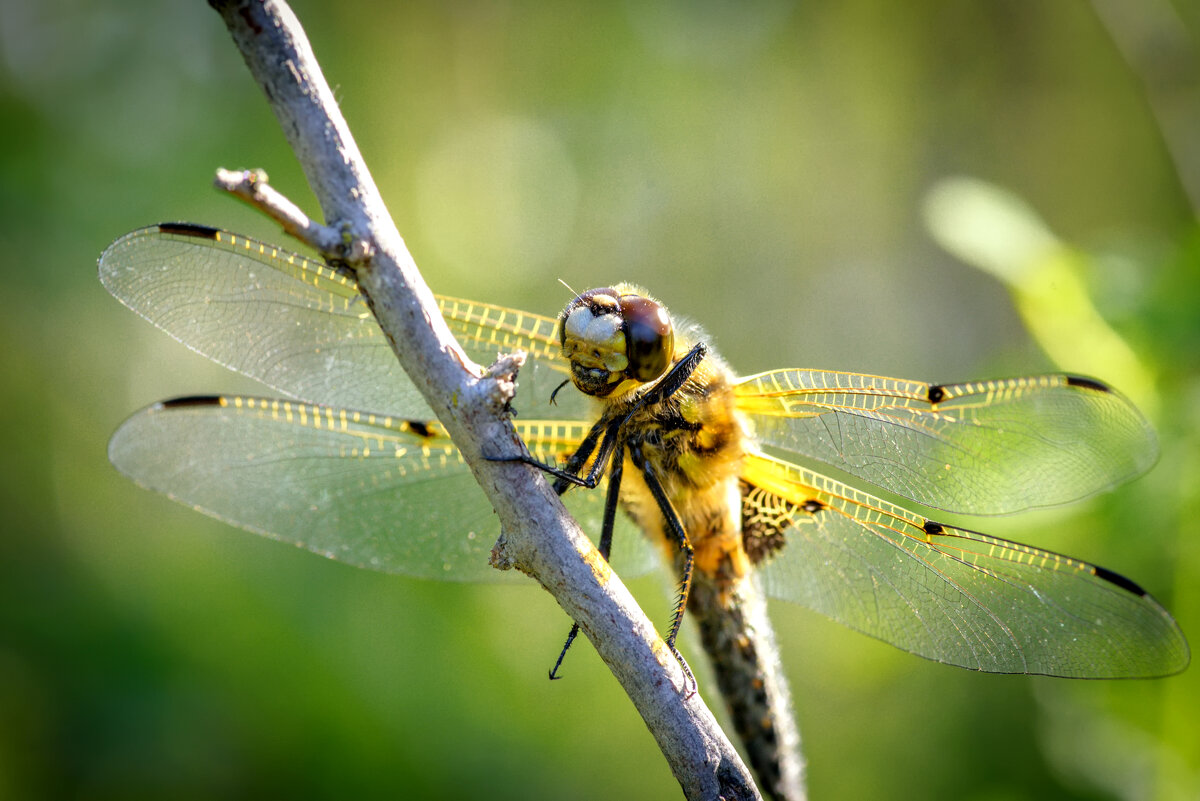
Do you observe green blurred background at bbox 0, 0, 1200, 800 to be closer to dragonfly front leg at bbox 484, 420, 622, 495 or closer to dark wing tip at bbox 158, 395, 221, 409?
dragonfly front leg at bbox 484, 420, 622, 495

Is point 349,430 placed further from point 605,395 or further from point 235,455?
point 605,395

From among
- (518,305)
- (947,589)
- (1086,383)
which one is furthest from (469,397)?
(518,305)

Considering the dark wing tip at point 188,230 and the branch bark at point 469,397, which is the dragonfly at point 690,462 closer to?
the dark wing tip at point 188,230

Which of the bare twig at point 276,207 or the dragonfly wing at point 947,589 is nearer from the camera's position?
the bare twig at point 276,207

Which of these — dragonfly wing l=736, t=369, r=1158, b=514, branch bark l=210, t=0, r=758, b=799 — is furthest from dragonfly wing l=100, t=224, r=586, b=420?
dragonfly wing l=736, t=369, r=1158, b=514

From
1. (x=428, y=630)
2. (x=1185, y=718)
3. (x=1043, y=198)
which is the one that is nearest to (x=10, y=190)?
(x=428, y=630)

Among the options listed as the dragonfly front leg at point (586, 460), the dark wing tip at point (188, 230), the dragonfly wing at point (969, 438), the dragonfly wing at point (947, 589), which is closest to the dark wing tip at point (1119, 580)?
the dragonfly wing at point (947, 589)

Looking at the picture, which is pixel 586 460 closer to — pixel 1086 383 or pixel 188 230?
pixel 188 230
